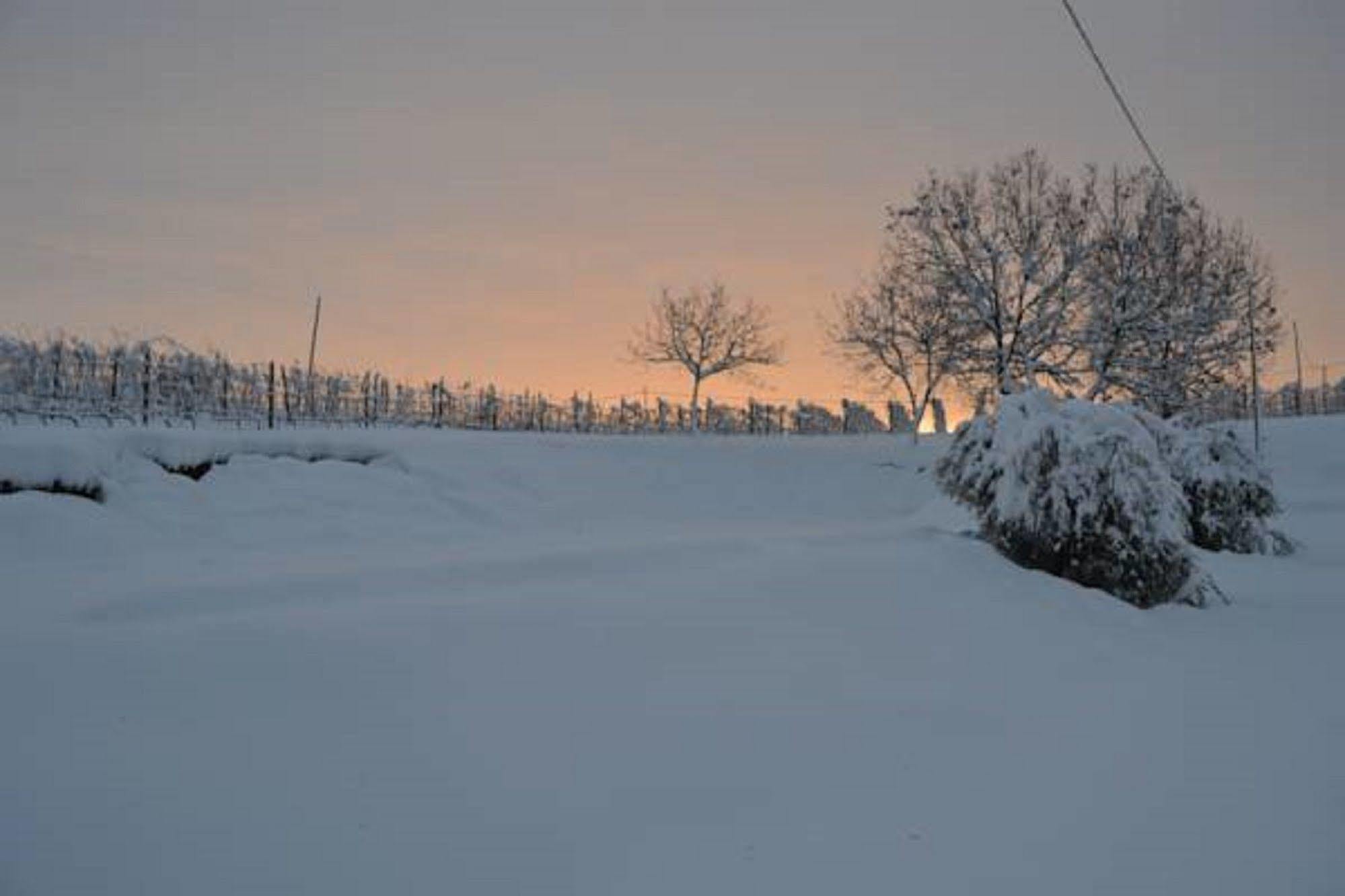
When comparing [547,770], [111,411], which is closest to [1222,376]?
[547,770]

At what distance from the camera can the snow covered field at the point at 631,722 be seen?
3.35m

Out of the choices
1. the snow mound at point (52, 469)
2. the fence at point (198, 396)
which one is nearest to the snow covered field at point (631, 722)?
the snow mound at point (52, 469)

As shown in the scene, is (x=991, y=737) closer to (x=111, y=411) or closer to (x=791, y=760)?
(x=791, y=760)

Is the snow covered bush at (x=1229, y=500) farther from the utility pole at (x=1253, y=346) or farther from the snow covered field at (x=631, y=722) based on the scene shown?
the utility pole at (x=1253, y=346)

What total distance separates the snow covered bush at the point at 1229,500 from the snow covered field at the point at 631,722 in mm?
4810

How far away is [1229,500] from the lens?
13.0 metres

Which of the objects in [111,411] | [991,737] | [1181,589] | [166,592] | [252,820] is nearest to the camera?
[252,820]

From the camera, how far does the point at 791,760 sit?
4.21 meters

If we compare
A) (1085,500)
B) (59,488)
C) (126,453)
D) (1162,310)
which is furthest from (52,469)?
(1162,310)

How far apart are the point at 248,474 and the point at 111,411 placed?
1000 centimetres

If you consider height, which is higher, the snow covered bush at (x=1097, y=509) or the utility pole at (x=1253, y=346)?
the utility pole at (x=1253, y=346)

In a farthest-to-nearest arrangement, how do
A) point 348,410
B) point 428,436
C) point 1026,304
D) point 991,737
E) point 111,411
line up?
1. point 348,410
2. point 1026,304
3. point 111,411
4. point 428,436
5. point 991,737

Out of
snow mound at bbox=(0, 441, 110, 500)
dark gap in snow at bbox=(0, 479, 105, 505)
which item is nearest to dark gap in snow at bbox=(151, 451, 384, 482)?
snow mound at bbox=(0, 441, 110, 500)

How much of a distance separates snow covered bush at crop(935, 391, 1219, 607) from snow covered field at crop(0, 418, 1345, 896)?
1.28 feet
